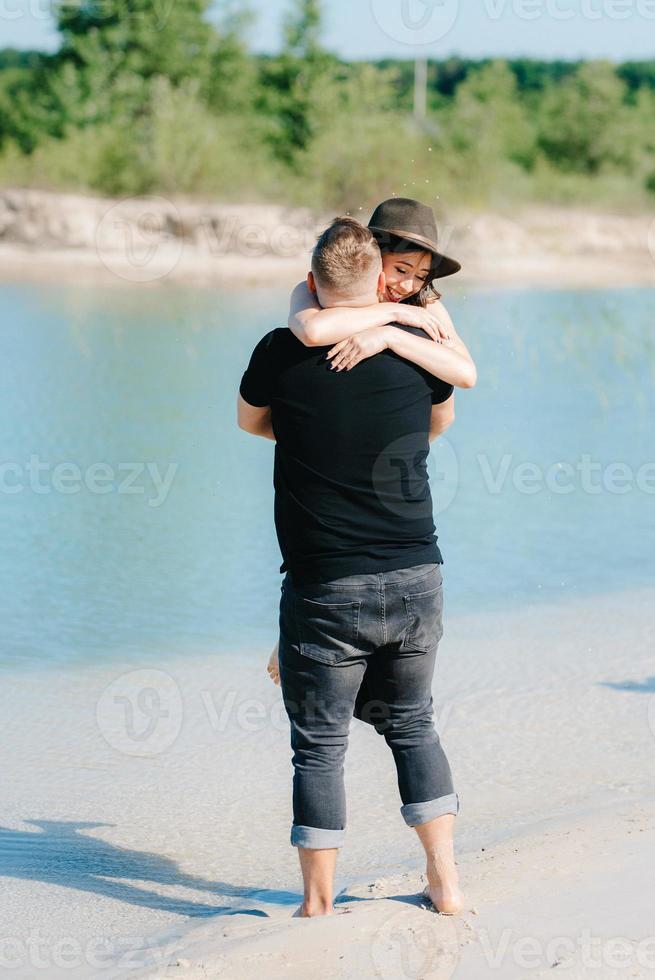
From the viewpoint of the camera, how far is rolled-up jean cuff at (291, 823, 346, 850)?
2.31 meters

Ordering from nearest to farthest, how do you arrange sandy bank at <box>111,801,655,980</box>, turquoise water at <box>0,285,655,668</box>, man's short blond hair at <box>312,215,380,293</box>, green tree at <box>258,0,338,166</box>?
1. sandy bank at <box>111,801,655,980</box>
2. man's short blond hair at <box>312,215,380,293</box>
3. turquoise water at <box>0,285,655,668</box>
4. green tree at <box>258,0,338,166</box>

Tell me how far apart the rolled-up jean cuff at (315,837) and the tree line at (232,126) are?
824 inches

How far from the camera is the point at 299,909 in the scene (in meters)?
2.41

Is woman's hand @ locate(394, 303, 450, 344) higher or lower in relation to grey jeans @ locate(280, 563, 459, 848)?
higher

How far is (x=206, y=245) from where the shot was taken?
66.4 ft

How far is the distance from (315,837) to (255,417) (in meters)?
0.80

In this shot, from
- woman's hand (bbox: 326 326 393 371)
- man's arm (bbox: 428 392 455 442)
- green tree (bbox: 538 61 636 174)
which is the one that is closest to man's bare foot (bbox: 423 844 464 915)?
man's arm (bbox: 428 392 455 442)

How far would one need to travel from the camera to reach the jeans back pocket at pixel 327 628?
224cm

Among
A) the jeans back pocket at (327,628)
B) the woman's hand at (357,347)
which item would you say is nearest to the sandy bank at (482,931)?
the jeans back pocket at (327,628)

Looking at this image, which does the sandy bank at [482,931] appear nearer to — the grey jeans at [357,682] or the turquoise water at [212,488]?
the grey jeans at [357,682]

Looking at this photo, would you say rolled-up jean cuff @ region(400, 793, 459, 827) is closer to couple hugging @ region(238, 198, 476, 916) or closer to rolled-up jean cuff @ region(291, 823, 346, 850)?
couple hugging @ region(238, 198, 476, 916)

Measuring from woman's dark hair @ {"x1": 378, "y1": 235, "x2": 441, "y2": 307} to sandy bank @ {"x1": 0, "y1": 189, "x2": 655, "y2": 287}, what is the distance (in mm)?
15759

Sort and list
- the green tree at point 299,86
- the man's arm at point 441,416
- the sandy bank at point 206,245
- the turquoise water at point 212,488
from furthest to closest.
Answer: the green tree at point 299,86, the sandy bank at point 206,245, the turquoise water at point 212,488, the man's arm at point 441,416

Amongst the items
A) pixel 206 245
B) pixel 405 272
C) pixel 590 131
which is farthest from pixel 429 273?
pixel 590 131
